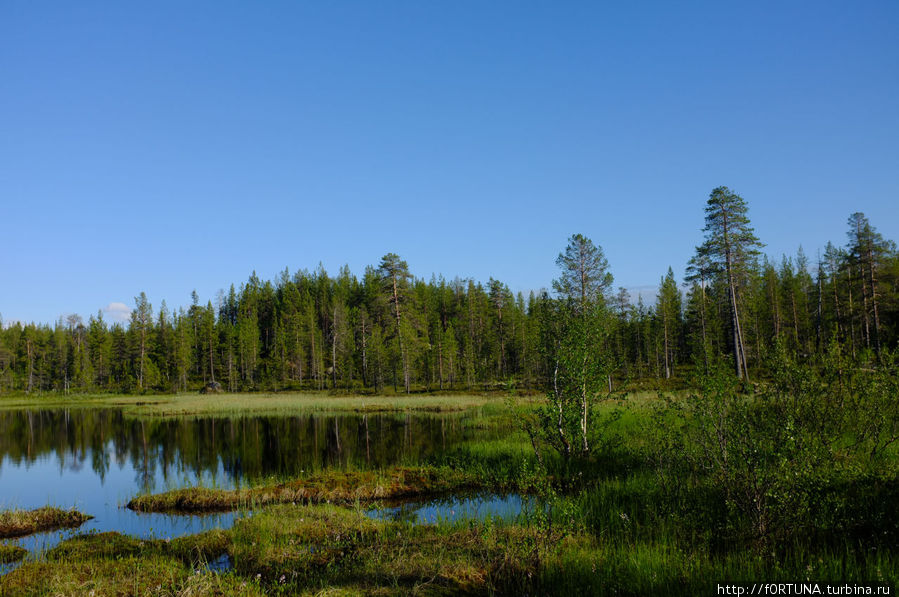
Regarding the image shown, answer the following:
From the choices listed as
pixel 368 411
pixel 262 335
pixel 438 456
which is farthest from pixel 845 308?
pixel 262 335

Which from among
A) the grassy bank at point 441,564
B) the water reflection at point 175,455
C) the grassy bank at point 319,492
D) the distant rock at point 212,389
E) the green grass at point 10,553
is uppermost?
the grassy bank at point 441,564

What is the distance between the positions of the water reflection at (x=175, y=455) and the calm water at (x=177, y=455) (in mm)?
57

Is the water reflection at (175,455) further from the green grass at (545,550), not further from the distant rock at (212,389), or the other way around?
the distant rock at (212,389)

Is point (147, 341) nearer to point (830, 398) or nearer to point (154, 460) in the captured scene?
point (154, 460)

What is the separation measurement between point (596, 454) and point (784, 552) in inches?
351

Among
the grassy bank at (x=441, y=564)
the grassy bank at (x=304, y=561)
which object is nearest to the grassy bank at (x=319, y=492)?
the grassy bank at (x=304, y=561)

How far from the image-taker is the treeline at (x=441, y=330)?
50906mm

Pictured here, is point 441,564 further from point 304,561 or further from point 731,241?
point 731,241

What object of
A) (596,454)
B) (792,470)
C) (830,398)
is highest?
(830,398)

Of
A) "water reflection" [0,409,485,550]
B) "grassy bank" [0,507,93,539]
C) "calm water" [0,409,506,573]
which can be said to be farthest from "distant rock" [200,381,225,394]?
"grassy bank" [0,507,93,539]

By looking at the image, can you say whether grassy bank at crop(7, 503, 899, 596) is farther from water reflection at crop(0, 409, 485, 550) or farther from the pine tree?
the pine tree

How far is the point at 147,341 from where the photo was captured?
322 ft

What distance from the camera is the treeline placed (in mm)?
50906

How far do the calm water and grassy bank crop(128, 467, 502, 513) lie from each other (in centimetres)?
82
